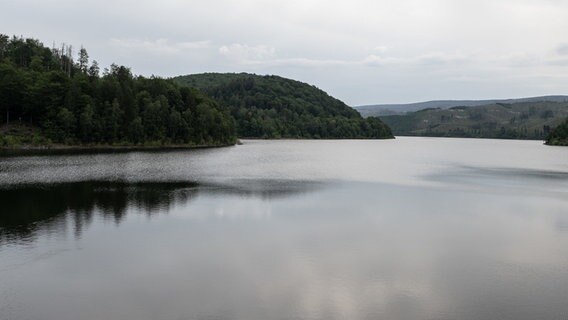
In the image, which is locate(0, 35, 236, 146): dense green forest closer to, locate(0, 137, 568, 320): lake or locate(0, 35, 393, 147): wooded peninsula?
locate(0, 35, 393, 147): wooded peninsula

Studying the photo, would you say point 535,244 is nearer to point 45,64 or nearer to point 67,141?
point 67,141

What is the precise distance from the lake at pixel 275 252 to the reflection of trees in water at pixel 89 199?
0.59 feet

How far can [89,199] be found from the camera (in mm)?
38938

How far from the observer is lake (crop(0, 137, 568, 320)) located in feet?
55.2

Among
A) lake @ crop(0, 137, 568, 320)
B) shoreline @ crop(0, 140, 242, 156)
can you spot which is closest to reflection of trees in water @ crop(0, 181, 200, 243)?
lake @ crop(0, 137, 568, 320)

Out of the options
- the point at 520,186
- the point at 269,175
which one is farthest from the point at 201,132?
the point at 520,186

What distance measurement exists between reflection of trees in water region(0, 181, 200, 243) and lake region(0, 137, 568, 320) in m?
0.16

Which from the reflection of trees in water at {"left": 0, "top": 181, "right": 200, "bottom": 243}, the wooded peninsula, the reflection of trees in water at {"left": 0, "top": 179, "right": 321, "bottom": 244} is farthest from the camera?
the wooded peninsula

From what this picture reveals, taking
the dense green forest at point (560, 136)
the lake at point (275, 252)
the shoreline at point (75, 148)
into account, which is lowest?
the lake at point (275, 252)

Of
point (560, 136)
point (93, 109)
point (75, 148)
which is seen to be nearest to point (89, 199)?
point (75, 148)

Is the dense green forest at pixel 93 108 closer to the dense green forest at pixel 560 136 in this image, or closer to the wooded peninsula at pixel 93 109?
the wooded peninsula at pixel 93 109

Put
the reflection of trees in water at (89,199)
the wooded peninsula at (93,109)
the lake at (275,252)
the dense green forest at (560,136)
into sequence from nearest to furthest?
the lake at (275,252), the reflection of trees in water at (89,199), the wooded peninsula at (93,109), the dense green forest at (560,136)

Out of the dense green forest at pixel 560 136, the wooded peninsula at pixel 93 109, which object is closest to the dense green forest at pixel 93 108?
the wooded peninsula at pixel 93 109

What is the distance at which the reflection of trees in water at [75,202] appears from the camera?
94.9 feet
